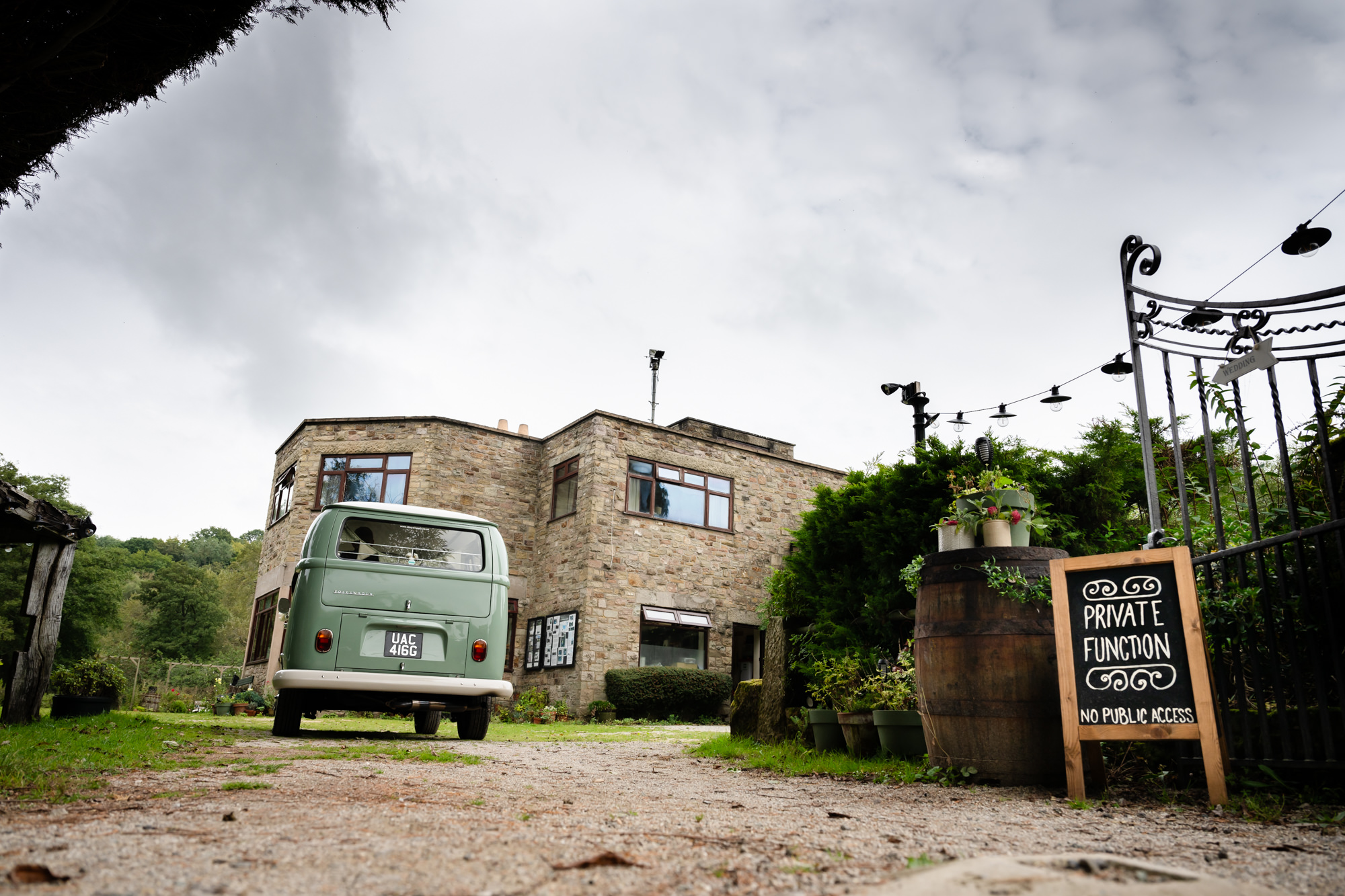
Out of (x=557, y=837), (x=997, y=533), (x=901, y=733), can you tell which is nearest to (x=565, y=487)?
(x=901, y=733)

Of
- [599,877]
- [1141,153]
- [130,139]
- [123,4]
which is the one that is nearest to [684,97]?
[1141,153]

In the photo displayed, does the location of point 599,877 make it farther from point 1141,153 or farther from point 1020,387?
point 1020,387

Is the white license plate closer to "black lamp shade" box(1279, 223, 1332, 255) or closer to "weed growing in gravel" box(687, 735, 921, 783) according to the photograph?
"weed growing in gravel" box(687, 735, 921, 783)

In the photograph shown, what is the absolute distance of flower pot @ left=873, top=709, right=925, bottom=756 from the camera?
516cm

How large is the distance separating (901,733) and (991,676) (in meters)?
1.34

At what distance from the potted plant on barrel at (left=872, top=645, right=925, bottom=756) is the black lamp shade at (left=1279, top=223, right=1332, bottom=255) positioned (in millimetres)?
3892

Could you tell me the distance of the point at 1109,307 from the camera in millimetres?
4914

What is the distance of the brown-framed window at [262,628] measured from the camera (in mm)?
17531

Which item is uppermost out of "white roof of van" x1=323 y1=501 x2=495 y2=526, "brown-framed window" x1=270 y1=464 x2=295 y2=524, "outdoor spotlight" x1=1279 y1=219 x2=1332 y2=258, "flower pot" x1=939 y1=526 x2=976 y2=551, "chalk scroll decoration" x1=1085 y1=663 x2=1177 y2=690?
"brown-framed window" x1=270 y1=464 x2=295 y2=524

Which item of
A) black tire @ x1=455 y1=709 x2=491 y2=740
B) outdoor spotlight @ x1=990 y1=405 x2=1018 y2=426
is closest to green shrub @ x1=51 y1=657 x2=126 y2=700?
black tire @ x1=455 y1=709 x2=491 y2=740

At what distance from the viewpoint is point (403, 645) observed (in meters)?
7.04

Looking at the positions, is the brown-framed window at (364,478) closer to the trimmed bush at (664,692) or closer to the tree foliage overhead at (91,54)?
the trimmed bush at (664,692)

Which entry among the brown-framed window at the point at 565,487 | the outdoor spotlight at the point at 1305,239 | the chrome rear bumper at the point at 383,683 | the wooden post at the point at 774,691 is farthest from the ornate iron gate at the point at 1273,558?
the brown-framed window at the point at 565,487

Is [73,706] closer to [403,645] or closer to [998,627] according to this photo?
[403,645]
